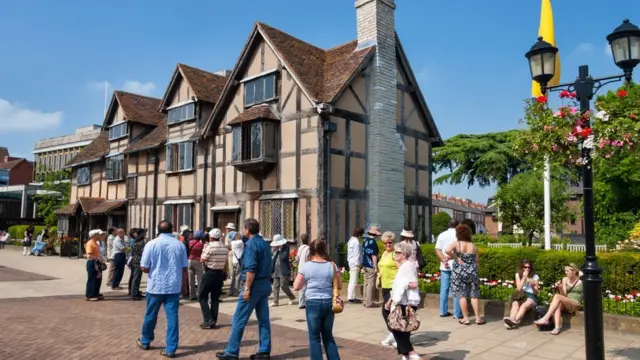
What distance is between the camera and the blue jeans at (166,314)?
7.07 meters

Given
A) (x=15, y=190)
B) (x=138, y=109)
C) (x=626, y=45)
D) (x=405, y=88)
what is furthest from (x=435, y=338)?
(x=15, y=190)

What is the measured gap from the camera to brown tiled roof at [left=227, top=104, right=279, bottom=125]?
17.3m

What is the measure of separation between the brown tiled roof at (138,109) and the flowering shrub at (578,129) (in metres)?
22.7

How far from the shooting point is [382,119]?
1797 centimetres

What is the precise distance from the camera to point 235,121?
1792 centimetres

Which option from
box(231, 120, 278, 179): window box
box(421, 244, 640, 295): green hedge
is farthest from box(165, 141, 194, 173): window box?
box(421, 244, 640, 295): green hedge

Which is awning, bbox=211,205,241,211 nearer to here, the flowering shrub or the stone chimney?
the stone chimney

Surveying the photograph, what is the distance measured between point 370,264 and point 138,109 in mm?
19902

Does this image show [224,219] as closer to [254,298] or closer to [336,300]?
[254,298]

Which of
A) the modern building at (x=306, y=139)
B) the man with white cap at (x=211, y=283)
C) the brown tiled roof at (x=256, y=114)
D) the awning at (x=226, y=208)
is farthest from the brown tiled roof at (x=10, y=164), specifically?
the man with white cap at (x=211, y=283)

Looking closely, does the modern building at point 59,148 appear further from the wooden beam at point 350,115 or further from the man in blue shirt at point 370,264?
the man in blue shirt at point 370,264

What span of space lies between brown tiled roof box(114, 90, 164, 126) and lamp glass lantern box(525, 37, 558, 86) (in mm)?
22622

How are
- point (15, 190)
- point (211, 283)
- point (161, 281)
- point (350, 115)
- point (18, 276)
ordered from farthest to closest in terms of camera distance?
1. point (15, 190)
2. point (18, 276)
3. point (350, 115)
4. point (211, 283)
5. point (161, 281)

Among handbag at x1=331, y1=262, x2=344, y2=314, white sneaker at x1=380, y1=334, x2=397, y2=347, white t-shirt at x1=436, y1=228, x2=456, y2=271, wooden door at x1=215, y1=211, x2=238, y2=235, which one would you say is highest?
wooden door at x1=215, y1=211, x2=238, y2=235
